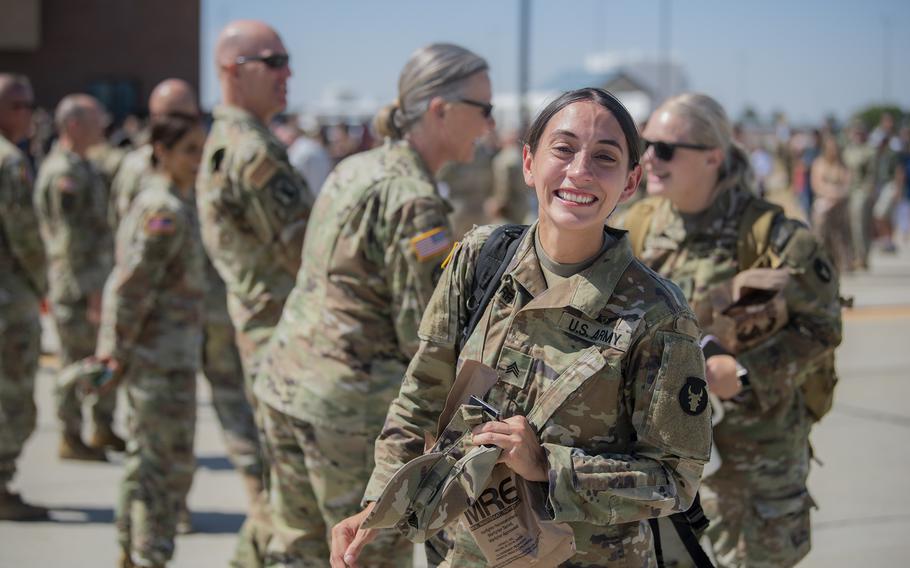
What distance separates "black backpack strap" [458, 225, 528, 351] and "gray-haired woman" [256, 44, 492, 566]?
67 cm

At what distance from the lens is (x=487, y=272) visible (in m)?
2.46

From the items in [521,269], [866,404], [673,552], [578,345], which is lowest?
[866,404]

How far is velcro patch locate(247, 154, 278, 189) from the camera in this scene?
13.6 ft

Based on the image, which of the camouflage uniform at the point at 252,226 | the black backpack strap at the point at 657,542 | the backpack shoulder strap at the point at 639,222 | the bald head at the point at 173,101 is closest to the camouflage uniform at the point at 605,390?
the black backpack strap at the point at 657,542

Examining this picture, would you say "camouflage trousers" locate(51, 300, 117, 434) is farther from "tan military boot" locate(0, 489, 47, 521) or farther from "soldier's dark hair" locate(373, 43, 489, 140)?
"soldier's dark hair" locate(373, 43, 489, 140)

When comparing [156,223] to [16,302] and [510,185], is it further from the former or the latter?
[510,185]

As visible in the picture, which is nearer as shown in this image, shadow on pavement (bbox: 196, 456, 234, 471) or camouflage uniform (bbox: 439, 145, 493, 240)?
shadow on pavement (bbox: 196, 456, 234, 471)

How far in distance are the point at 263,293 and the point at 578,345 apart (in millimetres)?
2181

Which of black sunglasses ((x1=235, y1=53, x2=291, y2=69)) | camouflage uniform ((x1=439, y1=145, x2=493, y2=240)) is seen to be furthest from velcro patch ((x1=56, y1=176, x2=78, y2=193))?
camouflage uniform ((x1=439, y1=145, x2=493, y2=240))

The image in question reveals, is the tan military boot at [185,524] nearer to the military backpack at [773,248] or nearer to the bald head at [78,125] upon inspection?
the bald head at [78,125]

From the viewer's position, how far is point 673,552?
2.66 metres

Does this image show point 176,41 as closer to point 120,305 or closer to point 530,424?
point 120,305

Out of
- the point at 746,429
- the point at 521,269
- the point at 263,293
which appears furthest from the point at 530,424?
the point at 263,293

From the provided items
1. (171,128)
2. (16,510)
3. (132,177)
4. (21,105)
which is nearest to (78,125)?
(21,105)
